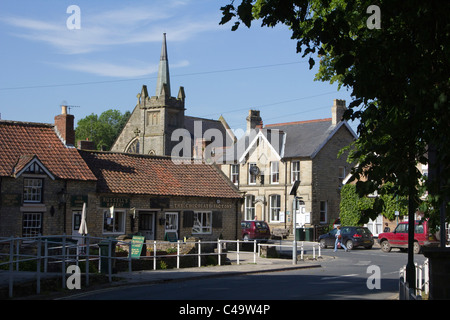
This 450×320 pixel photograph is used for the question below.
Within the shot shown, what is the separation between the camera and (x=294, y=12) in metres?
12.2

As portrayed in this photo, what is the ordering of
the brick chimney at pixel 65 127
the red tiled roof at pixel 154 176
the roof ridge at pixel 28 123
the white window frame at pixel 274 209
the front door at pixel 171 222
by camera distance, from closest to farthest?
the roof ridge at pixel 28 123
the brick chimney at pixel 65 127
the red tiled roof at pixel 154 176
the front door at pixel 171 222
the white window frame at pixel 274 209

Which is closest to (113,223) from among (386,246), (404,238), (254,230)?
(254,230)

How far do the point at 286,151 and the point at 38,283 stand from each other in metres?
45.3

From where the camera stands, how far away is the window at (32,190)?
33.5 m

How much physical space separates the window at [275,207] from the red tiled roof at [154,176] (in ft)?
55.6

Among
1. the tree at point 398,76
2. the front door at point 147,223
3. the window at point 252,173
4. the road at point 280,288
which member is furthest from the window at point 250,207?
the tree at point 398,76

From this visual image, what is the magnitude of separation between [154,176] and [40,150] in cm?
747

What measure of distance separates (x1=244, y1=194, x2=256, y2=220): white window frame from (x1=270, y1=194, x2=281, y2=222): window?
2.14 meters

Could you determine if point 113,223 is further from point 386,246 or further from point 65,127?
point 386,246

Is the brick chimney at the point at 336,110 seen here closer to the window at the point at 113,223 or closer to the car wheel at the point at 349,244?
the car wheel at the point at 349,244
